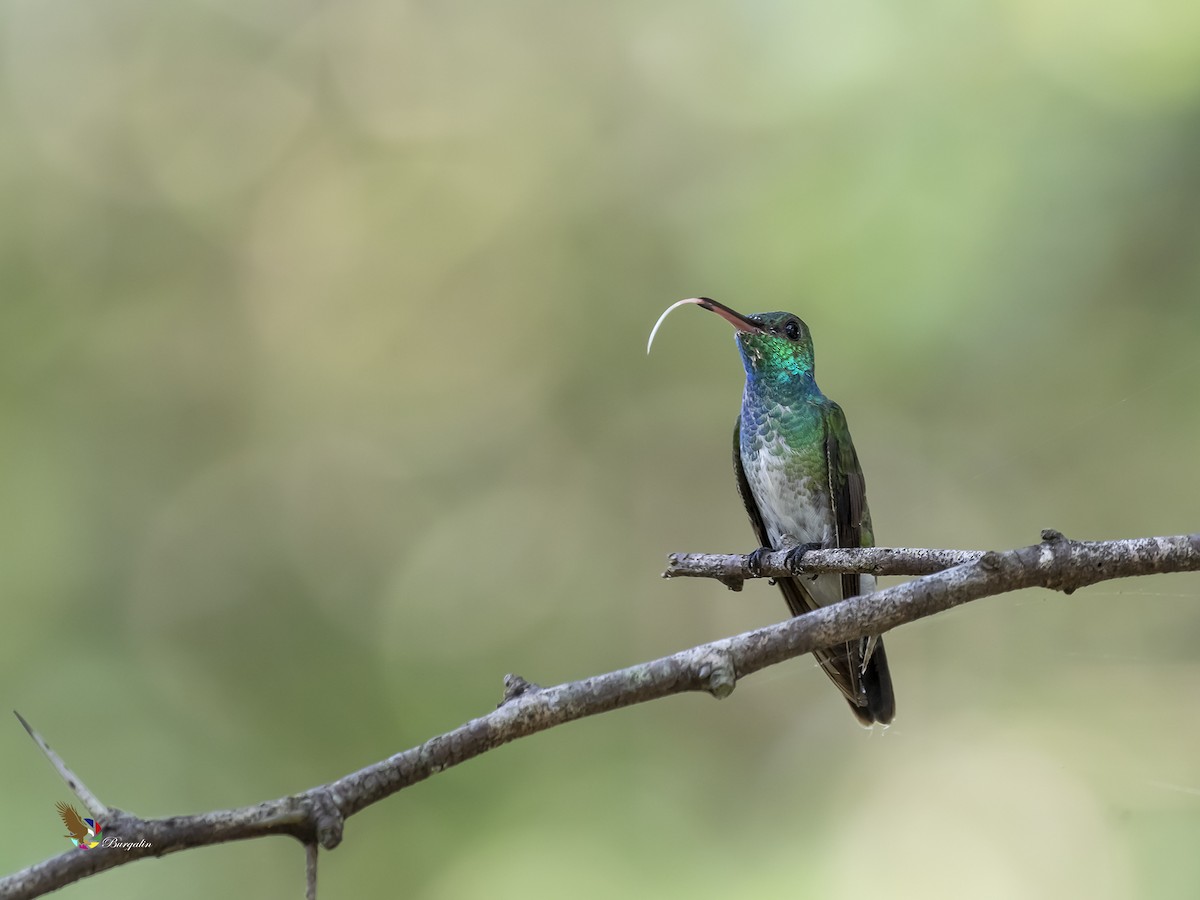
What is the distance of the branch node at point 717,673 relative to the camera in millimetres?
1504

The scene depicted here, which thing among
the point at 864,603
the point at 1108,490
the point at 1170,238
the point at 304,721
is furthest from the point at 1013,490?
the point at 864,603

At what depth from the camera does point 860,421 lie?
5.92m

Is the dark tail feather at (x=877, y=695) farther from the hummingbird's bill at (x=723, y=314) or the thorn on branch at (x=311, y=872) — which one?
the thorn on branch at (x=311, y=872)

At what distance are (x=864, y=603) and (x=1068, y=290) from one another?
452cm

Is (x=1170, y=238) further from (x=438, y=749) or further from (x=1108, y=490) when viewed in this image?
(x=438, y=749)

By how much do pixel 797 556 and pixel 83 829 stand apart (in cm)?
168

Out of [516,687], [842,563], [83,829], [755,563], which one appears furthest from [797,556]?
[83,829]

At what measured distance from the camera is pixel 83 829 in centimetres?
137

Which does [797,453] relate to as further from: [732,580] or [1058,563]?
[1058,563]

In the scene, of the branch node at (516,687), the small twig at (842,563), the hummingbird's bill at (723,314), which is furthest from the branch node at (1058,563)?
the hummingbird's bill at (723,314)

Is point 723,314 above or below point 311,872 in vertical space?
above

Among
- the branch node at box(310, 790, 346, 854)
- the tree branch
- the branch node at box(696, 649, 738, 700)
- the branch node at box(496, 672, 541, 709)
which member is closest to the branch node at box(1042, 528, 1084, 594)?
the tree branch

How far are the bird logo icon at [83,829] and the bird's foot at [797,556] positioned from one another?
4.34ft

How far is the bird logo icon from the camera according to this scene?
4.10 feet
